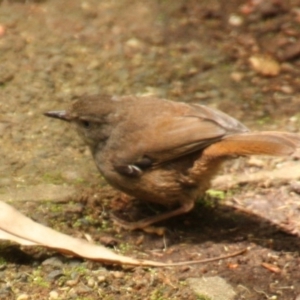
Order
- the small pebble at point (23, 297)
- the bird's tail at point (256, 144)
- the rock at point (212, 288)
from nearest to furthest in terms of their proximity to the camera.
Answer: the small pebble at point (23, 297) < the rock at point (212, 288) < the bird's tail at point (256, 144)

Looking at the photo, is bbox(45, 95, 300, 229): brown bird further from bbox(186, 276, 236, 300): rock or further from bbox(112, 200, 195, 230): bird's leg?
bbox(186, 276, 236, 300): rock

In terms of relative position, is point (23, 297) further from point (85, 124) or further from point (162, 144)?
point (85, 124)

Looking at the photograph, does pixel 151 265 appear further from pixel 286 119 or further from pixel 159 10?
pixel 159 10

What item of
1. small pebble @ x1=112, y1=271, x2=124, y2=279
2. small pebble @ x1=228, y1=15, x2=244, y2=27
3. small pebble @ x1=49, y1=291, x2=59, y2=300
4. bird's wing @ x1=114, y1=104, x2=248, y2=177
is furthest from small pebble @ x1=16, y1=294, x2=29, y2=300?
small pebble @ x1=228, y1=15, x2=244, y2=27

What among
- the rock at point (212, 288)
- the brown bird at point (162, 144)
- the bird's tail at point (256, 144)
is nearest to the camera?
the rock at point (212, 288)

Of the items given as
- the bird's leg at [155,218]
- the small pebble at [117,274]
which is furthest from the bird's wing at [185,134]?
the small pebble at [117,274]

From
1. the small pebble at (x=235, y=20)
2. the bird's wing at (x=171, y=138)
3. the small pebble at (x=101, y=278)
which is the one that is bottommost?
the small pebble at (x=101, y=278)

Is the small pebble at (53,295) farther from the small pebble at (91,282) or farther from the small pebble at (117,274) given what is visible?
the small pebble at (117,274)
